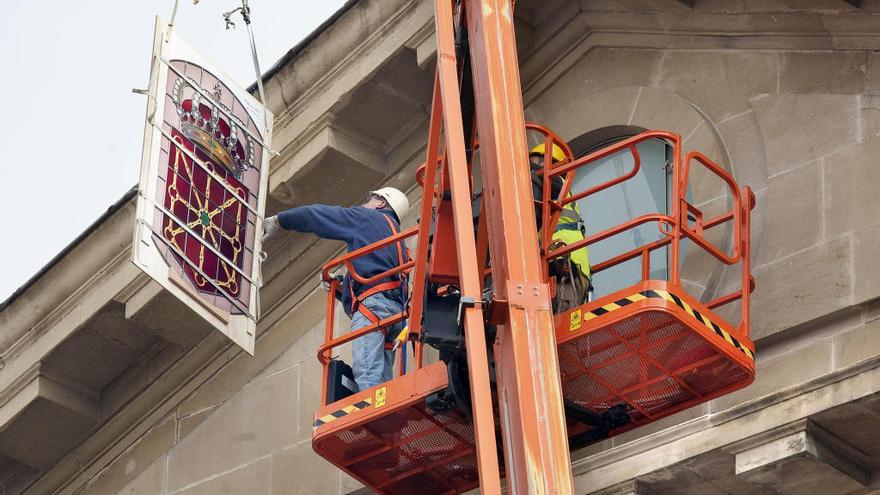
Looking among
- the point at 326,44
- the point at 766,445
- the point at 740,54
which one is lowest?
the point at 766,445

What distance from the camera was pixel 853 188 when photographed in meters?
17.9

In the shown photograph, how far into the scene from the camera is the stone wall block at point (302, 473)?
66.3ft

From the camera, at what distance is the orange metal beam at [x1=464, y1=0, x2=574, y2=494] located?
49.1 ft

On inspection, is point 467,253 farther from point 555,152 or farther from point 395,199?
point 395,199

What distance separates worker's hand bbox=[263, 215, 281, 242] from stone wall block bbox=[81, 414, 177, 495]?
8.41 feet

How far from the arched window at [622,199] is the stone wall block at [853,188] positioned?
1.68 metres

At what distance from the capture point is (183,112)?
776 inches

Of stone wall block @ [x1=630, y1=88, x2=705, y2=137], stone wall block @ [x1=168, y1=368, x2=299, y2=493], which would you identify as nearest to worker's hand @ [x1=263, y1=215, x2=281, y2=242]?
stone wall block @ [x1=168, y1=368, x2=299, y2=493]

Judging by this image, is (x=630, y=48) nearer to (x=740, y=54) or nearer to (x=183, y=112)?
(x=740, y=54)

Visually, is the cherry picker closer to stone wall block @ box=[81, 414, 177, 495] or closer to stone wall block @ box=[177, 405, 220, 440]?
stone wall block @ box=[177, 405, 220, 440]

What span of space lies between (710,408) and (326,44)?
5.10 meters

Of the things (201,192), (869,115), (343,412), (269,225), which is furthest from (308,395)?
(869,115)

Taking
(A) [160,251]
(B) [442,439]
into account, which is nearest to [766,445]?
(B) [442,439]

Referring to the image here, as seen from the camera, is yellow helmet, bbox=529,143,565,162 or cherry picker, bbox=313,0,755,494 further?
yellow helmet, bbox=529,143,565,162
